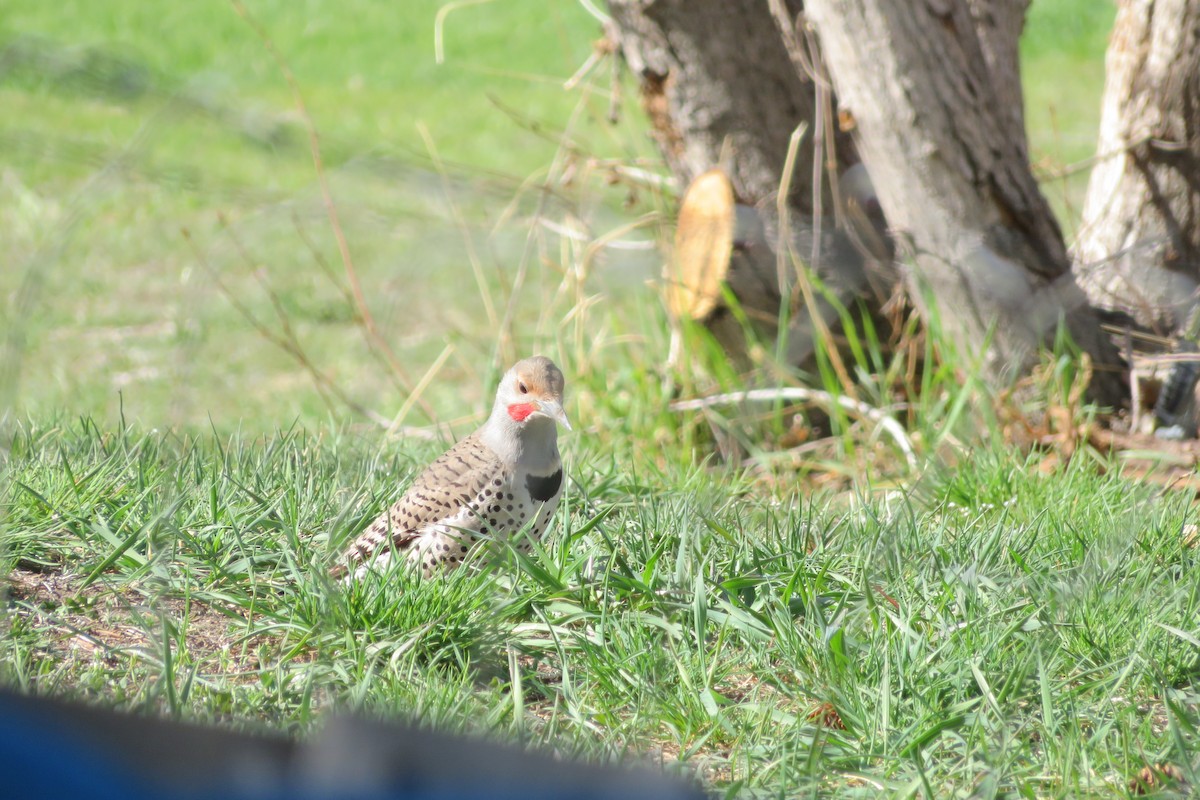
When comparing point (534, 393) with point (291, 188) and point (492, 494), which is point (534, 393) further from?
point (291, 188)

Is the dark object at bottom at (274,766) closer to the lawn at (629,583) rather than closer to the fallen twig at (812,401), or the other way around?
the lawn at (629,583)

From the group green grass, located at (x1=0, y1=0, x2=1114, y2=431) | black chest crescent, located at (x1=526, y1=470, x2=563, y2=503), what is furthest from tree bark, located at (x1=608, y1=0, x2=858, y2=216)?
black chest crescent, located at (x1=526, y1=470, x2=563, y2=503)

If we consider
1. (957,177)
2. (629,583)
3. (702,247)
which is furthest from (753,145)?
(629,583)

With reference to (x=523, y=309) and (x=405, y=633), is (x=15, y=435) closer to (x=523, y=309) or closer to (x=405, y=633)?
(x=405, y=633)

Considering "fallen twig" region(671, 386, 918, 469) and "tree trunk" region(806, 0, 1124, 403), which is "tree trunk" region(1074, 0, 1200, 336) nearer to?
"tree trunk" region(806, 0, 1124, 403)

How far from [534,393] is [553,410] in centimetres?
9

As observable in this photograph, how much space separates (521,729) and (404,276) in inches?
42.7

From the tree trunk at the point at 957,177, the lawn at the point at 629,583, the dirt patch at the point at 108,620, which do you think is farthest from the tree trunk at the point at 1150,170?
the dirt patch at the point at 108,620

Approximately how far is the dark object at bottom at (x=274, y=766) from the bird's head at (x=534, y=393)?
178 cm

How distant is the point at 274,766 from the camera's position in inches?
47.9

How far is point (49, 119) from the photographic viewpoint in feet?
38.1

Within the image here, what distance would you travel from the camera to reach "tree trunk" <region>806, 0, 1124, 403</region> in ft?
13.3

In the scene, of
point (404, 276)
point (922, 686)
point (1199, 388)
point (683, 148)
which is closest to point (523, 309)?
point (683, 148)

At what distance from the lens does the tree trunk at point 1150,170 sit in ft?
14.1
